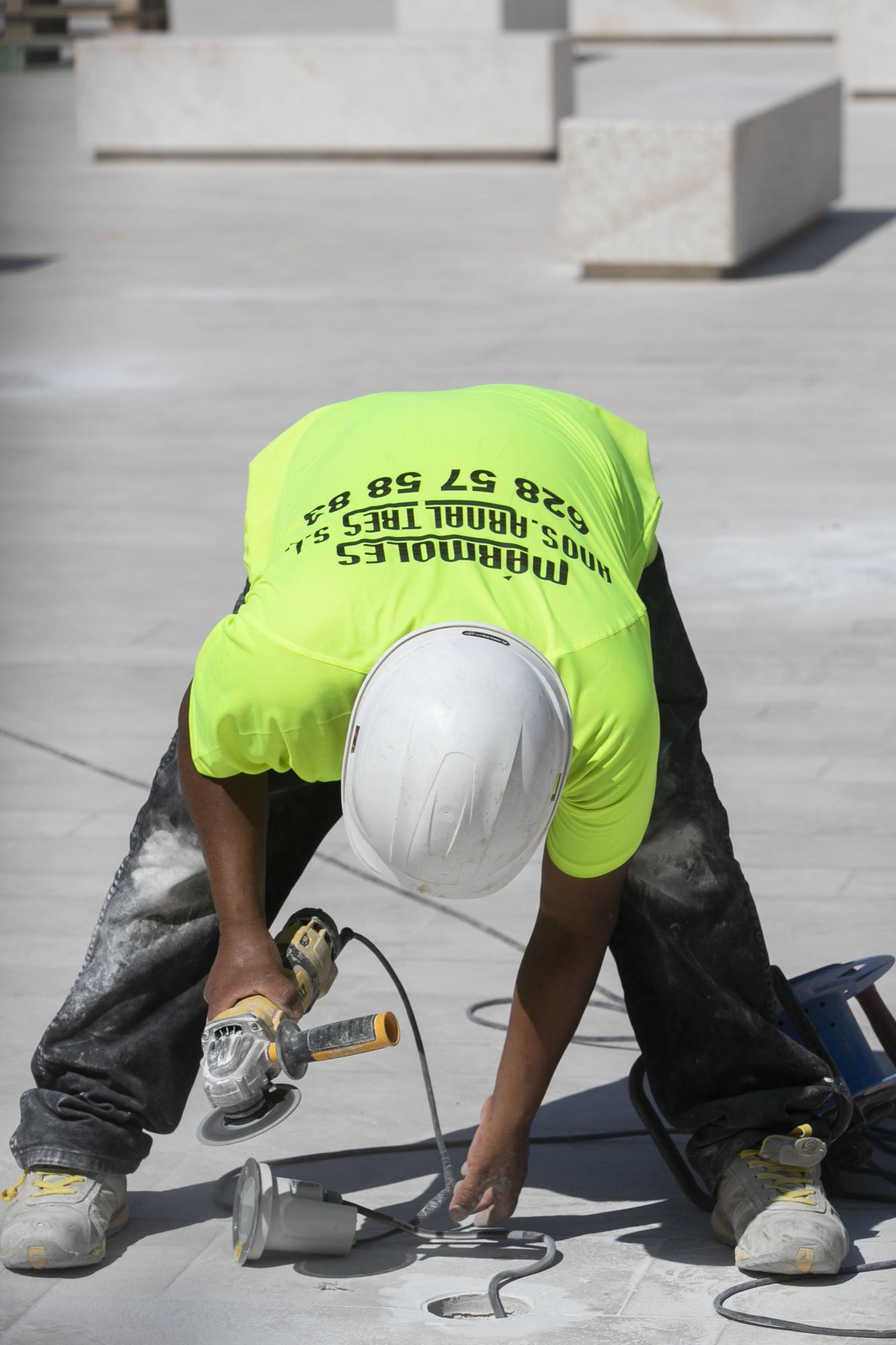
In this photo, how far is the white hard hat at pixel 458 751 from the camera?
303 cm

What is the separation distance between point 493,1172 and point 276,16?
27.4m

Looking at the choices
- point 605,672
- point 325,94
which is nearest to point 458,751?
point 605,672

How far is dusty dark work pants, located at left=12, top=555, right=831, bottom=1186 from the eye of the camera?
12.3 feet

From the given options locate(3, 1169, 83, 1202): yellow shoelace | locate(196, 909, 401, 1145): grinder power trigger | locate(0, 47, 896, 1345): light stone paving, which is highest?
locate(196, 909, 401, 1145): grinder power trigger

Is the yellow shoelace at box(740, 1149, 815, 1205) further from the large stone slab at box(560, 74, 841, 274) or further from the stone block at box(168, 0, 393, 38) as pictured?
the stone block at box(168, 0, 393, 38)

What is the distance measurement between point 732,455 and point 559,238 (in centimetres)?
484

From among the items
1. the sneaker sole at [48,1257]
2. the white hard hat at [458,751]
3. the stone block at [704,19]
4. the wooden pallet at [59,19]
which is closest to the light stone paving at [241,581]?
the sneaker sole at [48,1257]

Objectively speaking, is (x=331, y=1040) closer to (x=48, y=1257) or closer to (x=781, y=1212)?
(x=48, y=1257)

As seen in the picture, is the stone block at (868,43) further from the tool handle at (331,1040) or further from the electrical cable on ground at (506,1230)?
the tool handle at (331,1040)

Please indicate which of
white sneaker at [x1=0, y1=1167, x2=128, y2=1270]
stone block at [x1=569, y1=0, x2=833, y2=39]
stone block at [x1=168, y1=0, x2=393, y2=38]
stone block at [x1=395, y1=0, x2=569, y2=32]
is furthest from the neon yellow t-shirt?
stone block at [x1=168, y1=0, x2=393, y2=38]

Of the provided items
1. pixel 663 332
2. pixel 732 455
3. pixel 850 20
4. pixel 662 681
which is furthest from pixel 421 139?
pixel 662 681

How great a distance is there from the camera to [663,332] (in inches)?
484

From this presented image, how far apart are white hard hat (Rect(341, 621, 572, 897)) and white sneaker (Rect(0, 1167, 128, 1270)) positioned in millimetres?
957

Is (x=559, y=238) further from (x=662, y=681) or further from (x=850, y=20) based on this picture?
(x=662, y=681)
